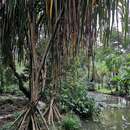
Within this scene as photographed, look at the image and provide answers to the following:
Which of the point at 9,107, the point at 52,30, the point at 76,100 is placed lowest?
the point at 9,107

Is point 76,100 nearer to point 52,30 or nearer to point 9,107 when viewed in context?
point 9,107

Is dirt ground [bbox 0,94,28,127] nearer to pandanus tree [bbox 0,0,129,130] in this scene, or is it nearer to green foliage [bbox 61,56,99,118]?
green foliage [bbox 61,56,99,118]

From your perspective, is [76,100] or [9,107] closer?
[9,107]

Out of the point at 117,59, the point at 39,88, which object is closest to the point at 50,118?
the point at 39,88

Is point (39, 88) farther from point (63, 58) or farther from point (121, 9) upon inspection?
point (121, 9)

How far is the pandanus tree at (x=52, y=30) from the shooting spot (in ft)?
8.34

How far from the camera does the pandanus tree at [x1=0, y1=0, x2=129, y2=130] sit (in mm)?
2541

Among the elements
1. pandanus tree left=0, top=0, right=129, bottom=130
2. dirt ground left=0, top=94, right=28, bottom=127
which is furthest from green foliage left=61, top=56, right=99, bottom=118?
pandanus tree left=0, top=0, right=129, bottom=130

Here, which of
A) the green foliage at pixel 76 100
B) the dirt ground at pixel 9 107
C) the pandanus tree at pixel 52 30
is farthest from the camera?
the green foliage at pixel 76 100

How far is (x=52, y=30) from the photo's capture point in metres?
2.81

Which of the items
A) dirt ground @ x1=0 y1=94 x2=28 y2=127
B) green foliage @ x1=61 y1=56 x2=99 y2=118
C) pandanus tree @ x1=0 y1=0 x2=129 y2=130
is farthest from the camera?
green foliage @ x1=61 y1=56 x2=99 y2=118

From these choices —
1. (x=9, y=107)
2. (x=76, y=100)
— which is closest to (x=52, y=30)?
(x=9, y=107)

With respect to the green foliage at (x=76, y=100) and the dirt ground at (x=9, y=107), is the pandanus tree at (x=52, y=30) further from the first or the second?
the green foliage at (x=76, y=100)

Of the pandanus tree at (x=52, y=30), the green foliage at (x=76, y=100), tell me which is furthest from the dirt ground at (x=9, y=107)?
the pandanus tree at (x=52, y=30)
